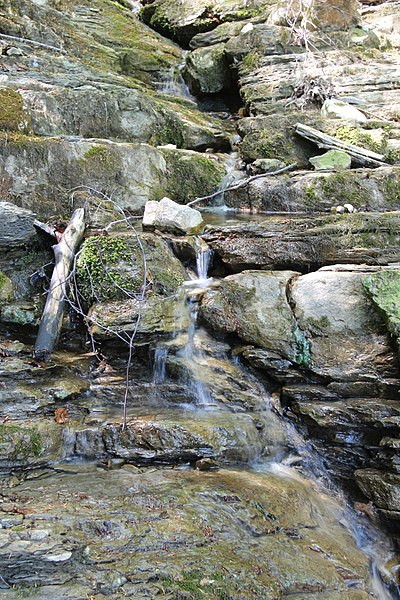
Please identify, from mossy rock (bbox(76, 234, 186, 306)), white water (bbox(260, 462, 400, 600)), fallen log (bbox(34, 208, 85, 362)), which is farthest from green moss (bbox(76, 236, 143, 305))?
white water (bbox(260, 462, 400, 600))

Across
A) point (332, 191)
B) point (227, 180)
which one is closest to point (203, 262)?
point (332, 191)

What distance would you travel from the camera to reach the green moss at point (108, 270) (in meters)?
5.58

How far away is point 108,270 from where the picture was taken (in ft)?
18.6

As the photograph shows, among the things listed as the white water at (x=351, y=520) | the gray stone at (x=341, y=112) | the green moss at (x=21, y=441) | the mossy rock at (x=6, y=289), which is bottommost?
the white water at (x=351, y=520)

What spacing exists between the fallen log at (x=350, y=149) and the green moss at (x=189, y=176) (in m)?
2.15

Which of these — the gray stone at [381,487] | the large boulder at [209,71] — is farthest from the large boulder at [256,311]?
the large boulder at [209,71]

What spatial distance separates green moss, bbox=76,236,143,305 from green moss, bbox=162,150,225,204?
2.66 m

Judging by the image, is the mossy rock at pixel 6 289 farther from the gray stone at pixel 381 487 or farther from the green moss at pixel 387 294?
the gray stone at pixel 381 487

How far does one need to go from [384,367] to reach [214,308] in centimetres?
198

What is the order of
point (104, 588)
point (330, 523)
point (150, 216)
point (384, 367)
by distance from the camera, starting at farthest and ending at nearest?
point (150, 216) < point (384, 367) < point (330, 523) < point (104, 588)

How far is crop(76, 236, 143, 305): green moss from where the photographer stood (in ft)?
18.3

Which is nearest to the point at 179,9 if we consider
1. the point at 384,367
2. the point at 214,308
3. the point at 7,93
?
the point at 7,93

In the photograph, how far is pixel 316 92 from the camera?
1068 cm

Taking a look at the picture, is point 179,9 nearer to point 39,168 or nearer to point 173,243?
point 39,168
